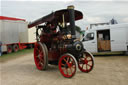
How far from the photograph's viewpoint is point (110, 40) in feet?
33.5

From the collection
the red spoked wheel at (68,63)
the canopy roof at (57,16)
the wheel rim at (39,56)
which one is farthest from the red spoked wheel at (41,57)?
the canopy roof at (57,16)

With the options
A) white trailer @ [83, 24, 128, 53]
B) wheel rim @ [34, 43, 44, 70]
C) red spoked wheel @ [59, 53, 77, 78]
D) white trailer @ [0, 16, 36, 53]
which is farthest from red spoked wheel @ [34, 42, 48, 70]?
white trailer @ [0, 16, 36, 53]

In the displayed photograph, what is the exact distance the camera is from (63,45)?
219 inches

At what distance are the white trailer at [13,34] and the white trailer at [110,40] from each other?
8.49 meters

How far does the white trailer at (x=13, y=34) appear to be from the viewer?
14.8 m

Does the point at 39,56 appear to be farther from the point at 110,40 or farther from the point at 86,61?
the point at 110,40

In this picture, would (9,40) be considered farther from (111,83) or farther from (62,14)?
(111,83)

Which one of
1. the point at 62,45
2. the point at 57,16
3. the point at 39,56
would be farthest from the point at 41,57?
the point at 57,16

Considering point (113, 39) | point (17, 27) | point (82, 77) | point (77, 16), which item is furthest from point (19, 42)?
point (82, 77)

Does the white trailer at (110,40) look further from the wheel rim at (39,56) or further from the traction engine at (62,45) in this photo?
the wheel rim at (39,56)

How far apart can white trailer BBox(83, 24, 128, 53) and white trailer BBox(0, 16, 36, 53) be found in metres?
8.49

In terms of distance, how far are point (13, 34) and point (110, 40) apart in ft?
35.3

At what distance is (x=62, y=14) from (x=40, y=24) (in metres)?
1.38

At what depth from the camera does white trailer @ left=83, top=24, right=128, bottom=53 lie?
995 cm
